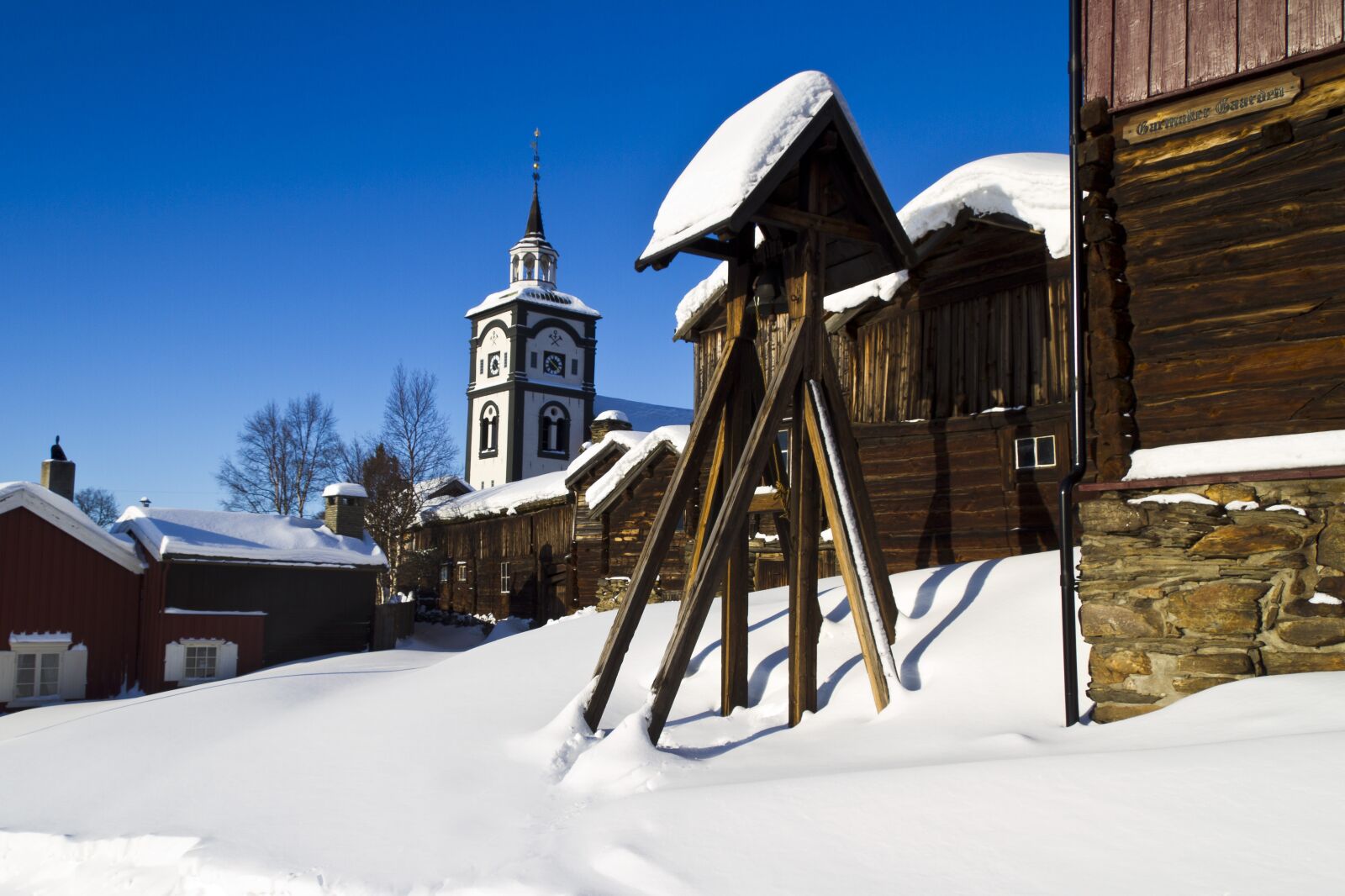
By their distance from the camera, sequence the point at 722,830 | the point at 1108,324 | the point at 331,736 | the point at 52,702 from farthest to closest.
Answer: the point at 52,702 → the point at 331,736 → the point at 1108,324 → the point at 722,830

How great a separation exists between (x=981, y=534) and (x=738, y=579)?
6.11m

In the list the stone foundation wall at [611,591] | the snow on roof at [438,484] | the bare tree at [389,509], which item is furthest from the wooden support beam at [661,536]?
the snow on roof at [438,484]

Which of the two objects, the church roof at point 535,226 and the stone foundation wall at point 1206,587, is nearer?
the stone foundation wall at point 1206,587

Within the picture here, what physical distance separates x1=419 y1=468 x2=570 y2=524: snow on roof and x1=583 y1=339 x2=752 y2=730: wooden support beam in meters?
23.0

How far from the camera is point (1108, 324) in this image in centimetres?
721

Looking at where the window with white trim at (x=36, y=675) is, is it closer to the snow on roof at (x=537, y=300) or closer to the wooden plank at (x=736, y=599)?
the wooden plank at (x=736, y=599)

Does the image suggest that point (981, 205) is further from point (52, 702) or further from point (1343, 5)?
point (52, 702)

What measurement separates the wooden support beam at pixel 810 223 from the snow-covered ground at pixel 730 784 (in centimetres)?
326

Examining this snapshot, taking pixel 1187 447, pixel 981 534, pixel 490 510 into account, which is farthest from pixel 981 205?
pixel 490 510

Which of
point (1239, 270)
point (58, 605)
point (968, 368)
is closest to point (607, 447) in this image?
point (58, 605)

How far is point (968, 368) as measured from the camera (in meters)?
13.5

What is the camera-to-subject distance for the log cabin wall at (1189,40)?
6.80 metres

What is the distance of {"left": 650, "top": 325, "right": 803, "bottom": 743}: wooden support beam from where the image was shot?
284 inches

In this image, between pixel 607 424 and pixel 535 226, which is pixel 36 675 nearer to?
pixel 607 424
